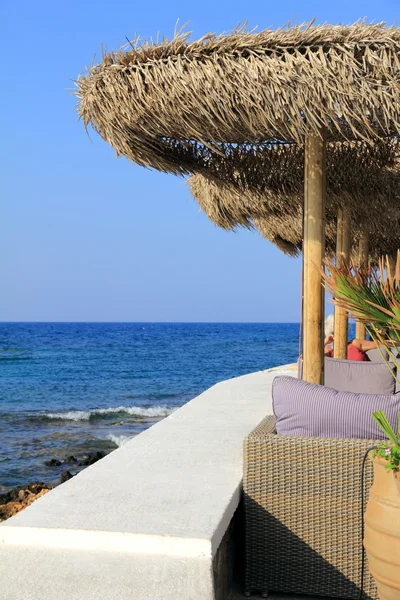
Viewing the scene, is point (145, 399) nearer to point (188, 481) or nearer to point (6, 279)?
point (188, 481)

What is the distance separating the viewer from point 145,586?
7.34ft

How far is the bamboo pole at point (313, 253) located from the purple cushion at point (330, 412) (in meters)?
1.38

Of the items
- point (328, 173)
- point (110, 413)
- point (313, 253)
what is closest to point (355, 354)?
point (328, 173)

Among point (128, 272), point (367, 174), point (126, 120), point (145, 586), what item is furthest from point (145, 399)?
point (128, 272)

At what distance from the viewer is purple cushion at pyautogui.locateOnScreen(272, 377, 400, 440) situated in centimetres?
277

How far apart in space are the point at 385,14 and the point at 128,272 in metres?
46.3

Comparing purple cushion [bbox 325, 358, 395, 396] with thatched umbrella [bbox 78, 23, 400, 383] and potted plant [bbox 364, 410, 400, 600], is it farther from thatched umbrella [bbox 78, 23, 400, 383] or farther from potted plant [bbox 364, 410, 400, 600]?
potted plant [bbox 364, 410, 400, 600]

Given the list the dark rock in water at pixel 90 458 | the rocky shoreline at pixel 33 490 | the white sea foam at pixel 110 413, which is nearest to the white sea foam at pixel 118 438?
the dark rock in water at pixel 90 458

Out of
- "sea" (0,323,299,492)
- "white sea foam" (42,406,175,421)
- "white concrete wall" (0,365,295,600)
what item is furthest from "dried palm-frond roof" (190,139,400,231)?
"white sea foam" (42,406,175,421)

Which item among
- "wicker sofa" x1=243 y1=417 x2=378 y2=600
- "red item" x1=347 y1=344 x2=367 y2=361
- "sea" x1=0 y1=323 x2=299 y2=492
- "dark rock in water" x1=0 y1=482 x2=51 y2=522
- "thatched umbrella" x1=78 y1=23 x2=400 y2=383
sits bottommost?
"sea" x1=0 y1=323 x2=299 y2=492

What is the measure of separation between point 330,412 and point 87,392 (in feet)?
57.3

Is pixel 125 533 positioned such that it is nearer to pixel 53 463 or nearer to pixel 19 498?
pixel 19 498

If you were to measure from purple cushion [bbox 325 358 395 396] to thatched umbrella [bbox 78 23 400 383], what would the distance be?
1.48 metres

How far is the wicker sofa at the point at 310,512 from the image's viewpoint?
2.72 meters
